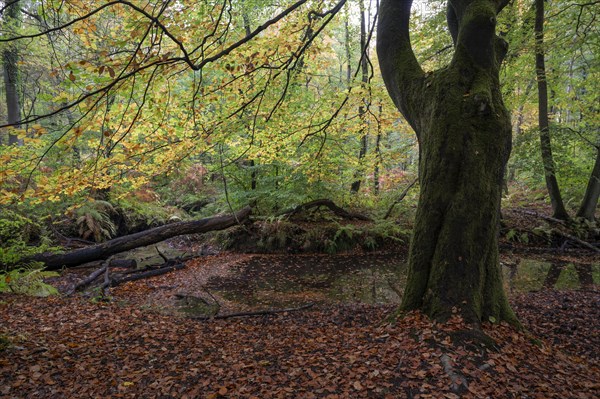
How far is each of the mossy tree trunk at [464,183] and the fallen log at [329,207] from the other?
24.4ft

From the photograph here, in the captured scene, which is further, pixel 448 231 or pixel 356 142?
pixel 356 142

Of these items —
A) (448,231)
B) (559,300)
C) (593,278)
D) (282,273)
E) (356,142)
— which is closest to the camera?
(448,231)

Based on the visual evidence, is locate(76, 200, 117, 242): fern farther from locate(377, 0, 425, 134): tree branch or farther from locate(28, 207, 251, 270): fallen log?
locate(377, 0, 425, 134): tree branch

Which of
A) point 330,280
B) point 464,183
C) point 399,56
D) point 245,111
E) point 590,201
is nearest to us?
point 464,183

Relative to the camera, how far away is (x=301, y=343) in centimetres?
419

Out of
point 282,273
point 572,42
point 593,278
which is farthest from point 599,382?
point 572,42

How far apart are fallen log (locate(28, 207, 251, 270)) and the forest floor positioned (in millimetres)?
2564

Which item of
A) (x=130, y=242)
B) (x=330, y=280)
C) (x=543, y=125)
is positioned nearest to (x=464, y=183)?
(x=330, y=280)

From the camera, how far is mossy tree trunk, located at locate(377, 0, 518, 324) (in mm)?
3764

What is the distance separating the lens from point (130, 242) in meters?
9.35

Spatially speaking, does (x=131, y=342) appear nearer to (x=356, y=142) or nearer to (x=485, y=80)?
(x=485, y=80)

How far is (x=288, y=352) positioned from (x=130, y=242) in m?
7.11

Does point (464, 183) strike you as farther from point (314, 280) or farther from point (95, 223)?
point (95, 223)

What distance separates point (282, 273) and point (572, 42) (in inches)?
391
